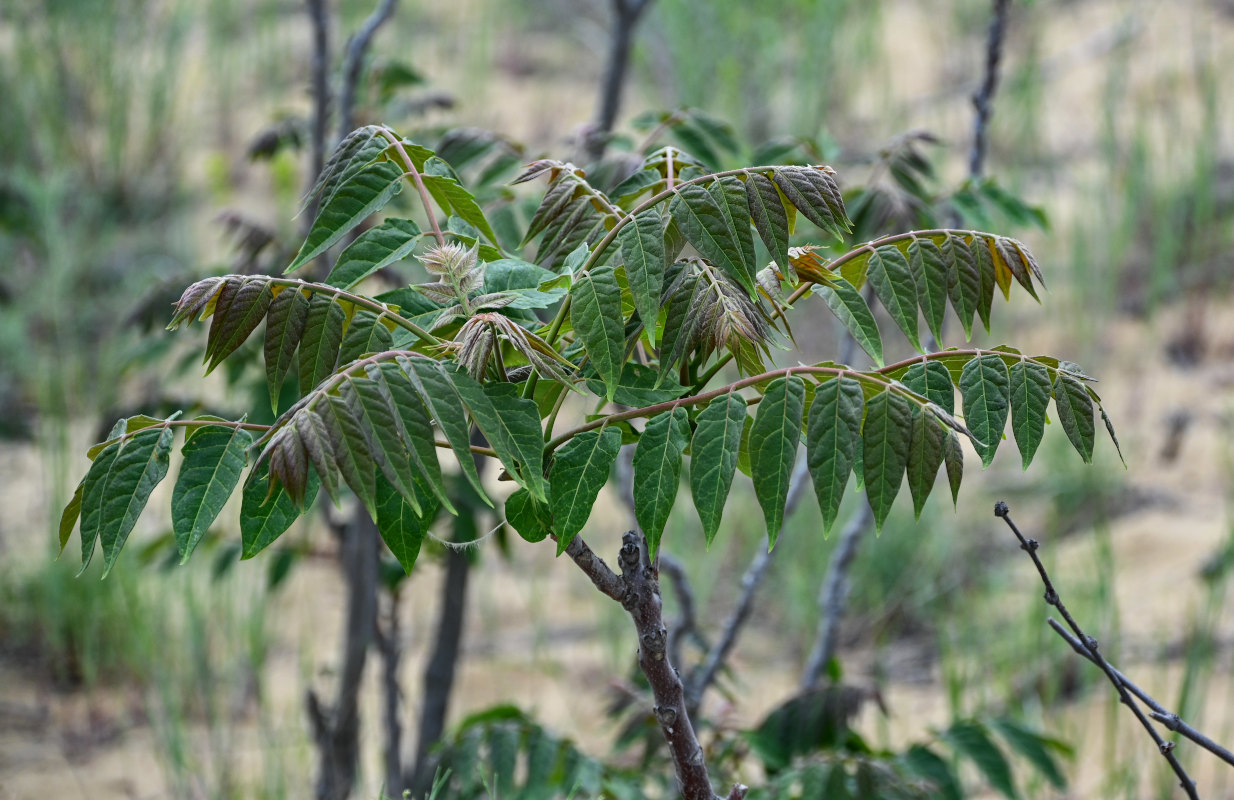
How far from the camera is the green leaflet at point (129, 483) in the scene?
0.68 meters

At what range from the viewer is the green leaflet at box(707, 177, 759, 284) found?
0.75 m

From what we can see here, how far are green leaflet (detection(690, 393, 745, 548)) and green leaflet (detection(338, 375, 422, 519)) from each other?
0.18 metres

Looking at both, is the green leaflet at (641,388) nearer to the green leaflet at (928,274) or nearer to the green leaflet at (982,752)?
the green leaflet at (928,274)

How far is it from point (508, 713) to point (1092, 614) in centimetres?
121

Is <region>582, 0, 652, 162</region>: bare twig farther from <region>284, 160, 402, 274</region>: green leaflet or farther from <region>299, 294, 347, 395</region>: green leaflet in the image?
<region>299, 294, 347, 395</region>: green leaflet

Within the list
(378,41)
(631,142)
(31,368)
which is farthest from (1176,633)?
(378,41)

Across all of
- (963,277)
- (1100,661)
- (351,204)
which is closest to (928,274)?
(963,277)

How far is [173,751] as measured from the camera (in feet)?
5.48

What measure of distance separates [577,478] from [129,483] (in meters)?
0.30

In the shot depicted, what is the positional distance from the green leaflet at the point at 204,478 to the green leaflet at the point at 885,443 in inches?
16.6

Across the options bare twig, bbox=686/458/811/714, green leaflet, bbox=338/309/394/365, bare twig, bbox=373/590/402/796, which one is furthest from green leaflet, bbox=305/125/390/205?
bare twig, bbox=373/590/402/796

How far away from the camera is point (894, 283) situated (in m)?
0.80

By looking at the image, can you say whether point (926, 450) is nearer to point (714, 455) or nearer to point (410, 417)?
point (714, 455)

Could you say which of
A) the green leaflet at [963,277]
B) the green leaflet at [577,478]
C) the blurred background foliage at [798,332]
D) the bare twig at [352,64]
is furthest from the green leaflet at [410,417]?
the bare twig at [352,64]
